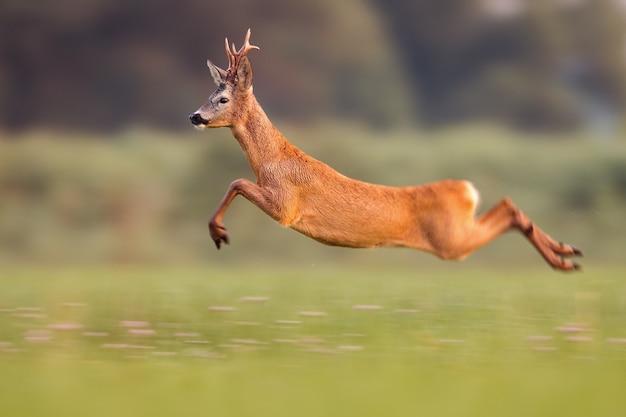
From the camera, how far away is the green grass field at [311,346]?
16.8 feet

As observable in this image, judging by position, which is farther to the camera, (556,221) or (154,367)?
(556,221)

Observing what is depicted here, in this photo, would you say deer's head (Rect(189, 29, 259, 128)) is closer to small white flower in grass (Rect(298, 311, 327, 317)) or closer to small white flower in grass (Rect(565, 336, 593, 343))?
small white flower in grass (Rect(298, 311, 327, 317))

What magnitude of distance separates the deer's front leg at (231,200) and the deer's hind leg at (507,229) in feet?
4.36

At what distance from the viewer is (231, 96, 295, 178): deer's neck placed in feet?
23.7

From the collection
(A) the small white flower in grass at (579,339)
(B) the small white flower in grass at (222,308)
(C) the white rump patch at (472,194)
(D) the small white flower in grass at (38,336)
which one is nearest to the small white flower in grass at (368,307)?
(B) the small white flower in grass at (222,308)

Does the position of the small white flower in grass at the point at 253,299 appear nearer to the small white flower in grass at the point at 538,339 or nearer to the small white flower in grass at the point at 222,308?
the small white flower in grass at the point at 222,308

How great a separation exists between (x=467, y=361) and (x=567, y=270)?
4.70 ft

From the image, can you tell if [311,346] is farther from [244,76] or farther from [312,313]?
[244,76]

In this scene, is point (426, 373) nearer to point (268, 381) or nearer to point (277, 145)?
point (268, 381)

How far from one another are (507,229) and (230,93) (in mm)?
1943

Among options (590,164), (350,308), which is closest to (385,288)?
(350,308)

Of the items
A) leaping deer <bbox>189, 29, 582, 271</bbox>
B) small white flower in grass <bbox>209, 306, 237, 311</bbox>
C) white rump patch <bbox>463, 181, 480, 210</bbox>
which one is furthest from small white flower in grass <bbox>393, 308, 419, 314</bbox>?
small white flower in grass <bbox>209, 306, 237, 311</bbox>

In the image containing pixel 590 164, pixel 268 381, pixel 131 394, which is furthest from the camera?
pixel 590 164

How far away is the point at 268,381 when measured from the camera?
18.3 ft
